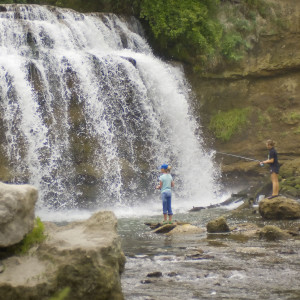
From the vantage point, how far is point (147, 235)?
10555 mm

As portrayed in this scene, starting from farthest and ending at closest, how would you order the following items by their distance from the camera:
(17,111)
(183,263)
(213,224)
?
(17,111)
(213,224)
(183,263)

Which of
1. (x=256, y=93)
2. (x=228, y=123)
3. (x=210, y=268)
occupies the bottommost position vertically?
(x=210, y=268)

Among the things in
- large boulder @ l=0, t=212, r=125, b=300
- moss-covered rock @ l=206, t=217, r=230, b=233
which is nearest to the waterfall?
moss-covered rock @ l=206, t=217, r=230, b=233

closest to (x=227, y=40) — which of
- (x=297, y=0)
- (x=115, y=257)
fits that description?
(x=297, y=0)

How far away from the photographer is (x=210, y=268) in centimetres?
678

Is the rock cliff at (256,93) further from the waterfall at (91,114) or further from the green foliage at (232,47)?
the waterfall at (91,114)

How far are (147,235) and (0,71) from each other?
8371 millimetres

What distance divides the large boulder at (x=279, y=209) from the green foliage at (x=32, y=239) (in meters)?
7.62

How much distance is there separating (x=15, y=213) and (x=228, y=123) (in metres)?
18.0

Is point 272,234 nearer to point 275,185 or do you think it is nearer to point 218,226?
point 218,226

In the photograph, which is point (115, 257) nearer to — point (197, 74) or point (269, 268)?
point (269, 268)

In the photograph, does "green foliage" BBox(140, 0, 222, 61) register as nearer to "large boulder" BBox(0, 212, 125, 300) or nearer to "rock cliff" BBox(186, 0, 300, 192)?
"rock cliff" BBox(186, 0, 300, 192)

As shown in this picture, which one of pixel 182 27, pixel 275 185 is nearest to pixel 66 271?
pixel 275 185

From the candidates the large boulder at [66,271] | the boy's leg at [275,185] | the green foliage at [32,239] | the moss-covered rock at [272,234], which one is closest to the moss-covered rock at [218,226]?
the moss-covered rock at [272,234]
